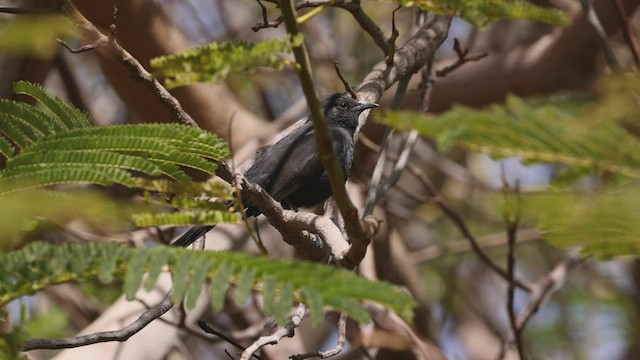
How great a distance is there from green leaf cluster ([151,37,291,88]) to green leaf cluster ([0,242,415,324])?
365mm

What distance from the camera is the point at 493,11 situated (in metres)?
2.01

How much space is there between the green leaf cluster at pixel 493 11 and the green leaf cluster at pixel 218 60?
394mm

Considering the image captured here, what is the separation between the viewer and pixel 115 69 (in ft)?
20.4

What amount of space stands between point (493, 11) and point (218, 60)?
0.62 meters

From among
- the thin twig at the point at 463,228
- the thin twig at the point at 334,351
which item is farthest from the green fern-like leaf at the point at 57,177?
the thin twig at the point at 463,228

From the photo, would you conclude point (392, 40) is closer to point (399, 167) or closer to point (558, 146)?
point (399, 167)

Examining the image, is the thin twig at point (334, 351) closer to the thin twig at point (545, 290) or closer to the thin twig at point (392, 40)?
the thin twig at point (392, 40)

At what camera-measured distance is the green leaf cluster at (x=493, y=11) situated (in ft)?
6.59

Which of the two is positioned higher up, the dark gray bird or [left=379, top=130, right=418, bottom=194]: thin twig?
the dark gray bird

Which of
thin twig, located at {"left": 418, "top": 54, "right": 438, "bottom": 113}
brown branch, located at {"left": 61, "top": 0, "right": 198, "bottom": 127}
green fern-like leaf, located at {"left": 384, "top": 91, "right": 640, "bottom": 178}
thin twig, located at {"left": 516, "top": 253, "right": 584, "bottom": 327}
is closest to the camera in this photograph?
green fern-like leaf, located at {"left": 384, "top": 91, "right": 640, "bottom": 178}

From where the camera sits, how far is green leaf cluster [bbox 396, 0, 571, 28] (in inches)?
79.0

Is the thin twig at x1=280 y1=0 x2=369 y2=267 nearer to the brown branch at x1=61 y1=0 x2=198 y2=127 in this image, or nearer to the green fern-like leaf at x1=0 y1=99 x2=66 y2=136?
the brown branch at x1=61 y1=0 x2=198 y2=127

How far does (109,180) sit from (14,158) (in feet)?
0.76

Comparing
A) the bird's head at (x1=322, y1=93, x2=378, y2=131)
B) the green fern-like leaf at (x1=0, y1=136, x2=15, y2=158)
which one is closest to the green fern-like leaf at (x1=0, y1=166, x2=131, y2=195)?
the green fern-like leaf at (x1=0, y1=136, x2=15, y2=158)
